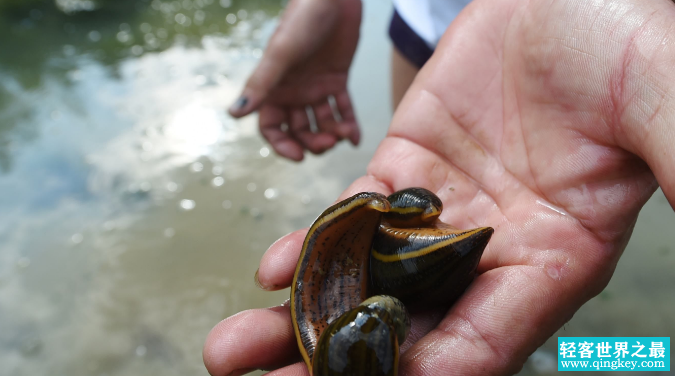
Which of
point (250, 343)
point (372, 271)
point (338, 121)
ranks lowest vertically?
point (338, 121)

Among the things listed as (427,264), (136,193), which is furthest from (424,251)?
(136,193)

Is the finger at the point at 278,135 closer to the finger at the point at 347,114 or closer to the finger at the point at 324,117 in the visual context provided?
the finger at the point at 324,117

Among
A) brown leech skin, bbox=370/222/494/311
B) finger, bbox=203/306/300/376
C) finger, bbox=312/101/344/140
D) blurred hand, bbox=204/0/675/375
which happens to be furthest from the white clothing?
finger, bbox=203/306/300/376

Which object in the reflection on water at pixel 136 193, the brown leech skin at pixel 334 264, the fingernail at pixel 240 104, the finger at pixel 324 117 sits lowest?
the reflection on water at pixel 136 193

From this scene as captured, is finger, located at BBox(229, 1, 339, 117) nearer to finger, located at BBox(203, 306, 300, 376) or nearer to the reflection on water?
the reflection on water

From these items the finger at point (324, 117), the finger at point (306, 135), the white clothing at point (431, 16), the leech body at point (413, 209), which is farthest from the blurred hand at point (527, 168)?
the finger at point (324, 117)

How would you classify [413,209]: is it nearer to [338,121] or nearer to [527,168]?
[527,168]

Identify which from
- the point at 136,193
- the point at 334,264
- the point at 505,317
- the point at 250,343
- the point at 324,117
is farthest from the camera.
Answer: the point at 136,193

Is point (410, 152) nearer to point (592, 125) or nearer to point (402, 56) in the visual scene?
point (592, 125)
